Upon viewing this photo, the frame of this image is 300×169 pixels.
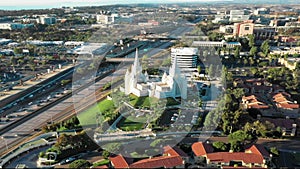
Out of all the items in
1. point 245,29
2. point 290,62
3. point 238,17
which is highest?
point 238,17

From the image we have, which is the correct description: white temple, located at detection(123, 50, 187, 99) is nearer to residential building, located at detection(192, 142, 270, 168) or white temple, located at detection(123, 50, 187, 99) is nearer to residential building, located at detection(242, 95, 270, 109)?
residential building, located at detection(242, 95, 270, 109)

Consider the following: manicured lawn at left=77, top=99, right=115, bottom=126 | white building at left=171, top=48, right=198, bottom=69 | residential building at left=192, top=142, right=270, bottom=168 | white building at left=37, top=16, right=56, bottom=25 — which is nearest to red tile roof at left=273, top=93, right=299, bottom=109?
residential building at left=192, top=142, right=270, bottom=168

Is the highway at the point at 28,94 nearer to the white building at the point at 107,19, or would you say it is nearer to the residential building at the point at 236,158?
the residential building at the point at 236,158

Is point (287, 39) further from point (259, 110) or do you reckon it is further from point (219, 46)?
point (259, 110)

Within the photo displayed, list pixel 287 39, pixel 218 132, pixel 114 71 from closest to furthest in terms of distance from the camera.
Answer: pixel 218 132 → pixel 114 71 → pixel 287 39

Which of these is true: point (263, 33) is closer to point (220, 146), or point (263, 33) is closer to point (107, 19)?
point (107, 19)

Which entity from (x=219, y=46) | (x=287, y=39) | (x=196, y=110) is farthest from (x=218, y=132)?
(x=287, y=39)

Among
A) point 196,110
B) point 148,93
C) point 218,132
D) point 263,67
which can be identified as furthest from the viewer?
point 263,67

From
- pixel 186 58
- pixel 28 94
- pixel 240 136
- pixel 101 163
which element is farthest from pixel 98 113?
pixel 186 58
